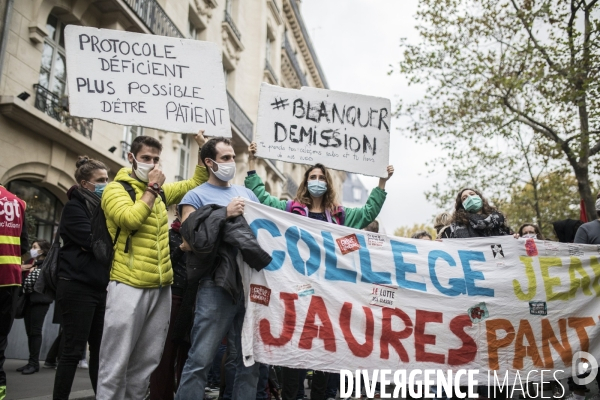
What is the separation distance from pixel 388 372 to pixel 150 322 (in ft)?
6.12

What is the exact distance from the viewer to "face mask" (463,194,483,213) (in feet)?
16.6

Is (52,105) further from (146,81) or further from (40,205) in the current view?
(146,81)

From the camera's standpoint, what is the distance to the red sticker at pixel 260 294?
3.94m

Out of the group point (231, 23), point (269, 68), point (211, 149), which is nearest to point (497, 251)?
point (211, 149)

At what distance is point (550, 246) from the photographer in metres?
5.01

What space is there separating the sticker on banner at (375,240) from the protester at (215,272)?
1.13m

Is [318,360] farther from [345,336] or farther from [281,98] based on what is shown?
[281,98]

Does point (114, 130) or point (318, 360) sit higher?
point (114, 130)

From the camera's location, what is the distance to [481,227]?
16.4 feet

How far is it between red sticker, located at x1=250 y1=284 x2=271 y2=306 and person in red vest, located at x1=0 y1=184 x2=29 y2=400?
1903mm

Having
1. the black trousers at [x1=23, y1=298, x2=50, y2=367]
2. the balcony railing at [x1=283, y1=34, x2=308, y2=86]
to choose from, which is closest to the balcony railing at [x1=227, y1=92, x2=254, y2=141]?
the balcony railing at [x1=283, y1=34, x2=308, y2=86]

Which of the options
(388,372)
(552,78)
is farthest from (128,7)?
(388,372)

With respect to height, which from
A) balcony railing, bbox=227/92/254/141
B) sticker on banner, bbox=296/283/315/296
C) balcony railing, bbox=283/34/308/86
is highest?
balcony railing, bbox=283/34/308/86

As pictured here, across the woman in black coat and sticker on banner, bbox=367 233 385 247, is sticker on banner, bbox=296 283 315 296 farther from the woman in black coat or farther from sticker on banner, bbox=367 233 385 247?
the woman in black coat
